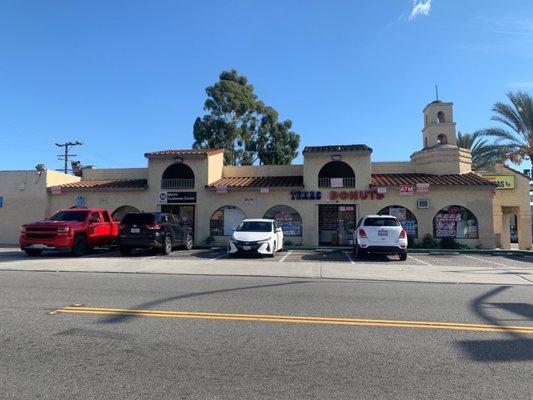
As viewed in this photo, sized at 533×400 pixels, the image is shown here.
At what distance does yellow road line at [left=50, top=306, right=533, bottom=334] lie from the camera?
6.44 meters

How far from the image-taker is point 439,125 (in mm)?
25938

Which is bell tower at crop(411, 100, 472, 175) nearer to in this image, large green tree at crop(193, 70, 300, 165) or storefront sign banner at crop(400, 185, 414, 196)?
storefront sign banner at crop(400, 185, 414, 196)

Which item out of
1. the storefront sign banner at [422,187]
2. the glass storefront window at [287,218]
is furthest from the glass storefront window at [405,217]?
the glass storefront window at [287,218]

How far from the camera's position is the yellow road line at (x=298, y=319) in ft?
21.1

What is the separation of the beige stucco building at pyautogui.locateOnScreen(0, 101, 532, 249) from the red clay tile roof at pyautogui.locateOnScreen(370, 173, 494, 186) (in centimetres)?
5

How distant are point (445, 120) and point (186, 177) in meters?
15.7

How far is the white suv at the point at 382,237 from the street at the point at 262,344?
261 inches

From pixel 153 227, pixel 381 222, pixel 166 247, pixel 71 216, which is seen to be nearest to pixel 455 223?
pixel 381 222

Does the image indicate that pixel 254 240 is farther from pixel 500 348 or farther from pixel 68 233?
pixel 500 348

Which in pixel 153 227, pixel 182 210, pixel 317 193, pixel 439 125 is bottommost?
pixel 153 227

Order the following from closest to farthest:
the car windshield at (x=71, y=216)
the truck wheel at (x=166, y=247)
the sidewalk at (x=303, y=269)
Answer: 1. the sidewalk at (x=303, y=269)
2. the truck wheel at (x=166, y=247)
3. the car windshield at (x=71, y=216)

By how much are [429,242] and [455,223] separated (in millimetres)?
1881

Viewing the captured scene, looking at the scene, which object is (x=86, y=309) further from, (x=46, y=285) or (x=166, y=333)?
(x=46, y=285)

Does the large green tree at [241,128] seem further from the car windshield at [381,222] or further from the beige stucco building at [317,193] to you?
the car windshield at [381,222]
